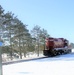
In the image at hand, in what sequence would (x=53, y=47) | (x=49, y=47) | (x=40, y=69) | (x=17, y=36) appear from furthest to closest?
(x=17, y=36)
(x=49, y=47)
(x=53, y=47)
(x=40, y=69)

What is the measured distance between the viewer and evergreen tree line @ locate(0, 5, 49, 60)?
43062 mm

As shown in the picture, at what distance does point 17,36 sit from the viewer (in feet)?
161

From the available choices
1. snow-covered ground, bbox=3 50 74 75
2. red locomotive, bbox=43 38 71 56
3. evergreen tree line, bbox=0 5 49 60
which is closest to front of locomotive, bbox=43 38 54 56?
red locomotive, bbox=43 38 71 56

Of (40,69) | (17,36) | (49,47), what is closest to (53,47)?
(49,47)

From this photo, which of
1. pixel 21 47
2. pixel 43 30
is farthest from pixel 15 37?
pixel 43 30

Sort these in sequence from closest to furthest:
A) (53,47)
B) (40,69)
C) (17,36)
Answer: (40,69), (53,47), (17,36)

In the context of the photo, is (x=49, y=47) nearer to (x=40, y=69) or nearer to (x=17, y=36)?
(x=17, y=36)

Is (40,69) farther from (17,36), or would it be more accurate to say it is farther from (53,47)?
(17,36)


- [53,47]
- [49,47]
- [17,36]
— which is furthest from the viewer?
[17,36]

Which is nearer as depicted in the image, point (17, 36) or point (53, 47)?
point (53, 47)

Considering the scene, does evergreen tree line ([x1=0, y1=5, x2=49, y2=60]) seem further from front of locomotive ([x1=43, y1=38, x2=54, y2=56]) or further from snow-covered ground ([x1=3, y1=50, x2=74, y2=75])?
snow-covered ground ([x1=3, y1=50, x2=74, y2=75])

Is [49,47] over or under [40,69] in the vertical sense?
over

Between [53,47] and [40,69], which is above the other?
[53,47]

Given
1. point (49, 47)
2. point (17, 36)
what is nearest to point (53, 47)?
point (49, 47)
